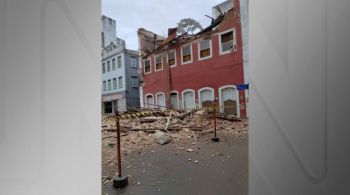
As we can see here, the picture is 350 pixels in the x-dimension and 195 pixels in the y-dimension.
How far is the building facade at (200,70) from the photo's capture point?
11234 millimetres

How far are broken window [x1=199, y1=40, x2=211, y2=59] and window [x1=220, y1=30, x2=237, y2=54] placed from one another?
936mm

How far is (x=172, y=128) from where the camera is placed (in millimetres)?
7711

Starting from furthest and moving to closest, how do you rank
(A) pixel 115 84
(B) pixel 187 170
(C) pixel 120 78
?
1. (A) pixel 115 84
2. (C) pixel 120 78
3. (B) pixel 187 170

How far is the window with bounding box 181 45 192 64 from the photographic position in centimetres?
1376

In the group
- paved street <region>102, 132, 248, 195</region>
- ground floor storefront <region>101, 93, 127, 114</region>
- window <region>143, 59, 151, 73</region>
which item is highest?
window <region>143, 59, 151, 73</region>

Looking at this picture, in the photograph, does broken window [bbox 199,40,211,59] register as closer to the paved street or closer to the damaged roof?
the damaged roof

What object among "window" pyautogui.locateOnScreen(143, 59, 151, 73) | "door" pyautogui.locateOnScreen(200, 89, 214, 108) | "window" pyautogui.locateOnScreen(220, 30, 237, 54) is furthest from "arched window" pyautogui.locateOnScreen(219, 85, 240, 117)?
"window" pyautogui.locateOnScreen(143, 59, 151, 73)

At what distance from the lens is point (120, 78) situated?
814 inches

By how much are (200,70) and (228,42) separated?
2.48m

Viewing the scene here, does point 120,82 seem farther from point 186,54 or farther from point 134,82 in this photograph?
point 186,54

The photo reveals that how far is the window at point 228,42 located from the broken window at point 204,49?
3.07 ft

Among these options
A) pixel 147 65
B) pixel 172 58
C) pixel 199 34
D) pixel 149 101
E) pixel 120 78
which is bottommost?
pixel 149 101

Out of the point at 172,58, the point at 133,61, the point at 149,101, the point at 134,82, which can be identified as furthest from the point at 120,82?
the point at 172,58
